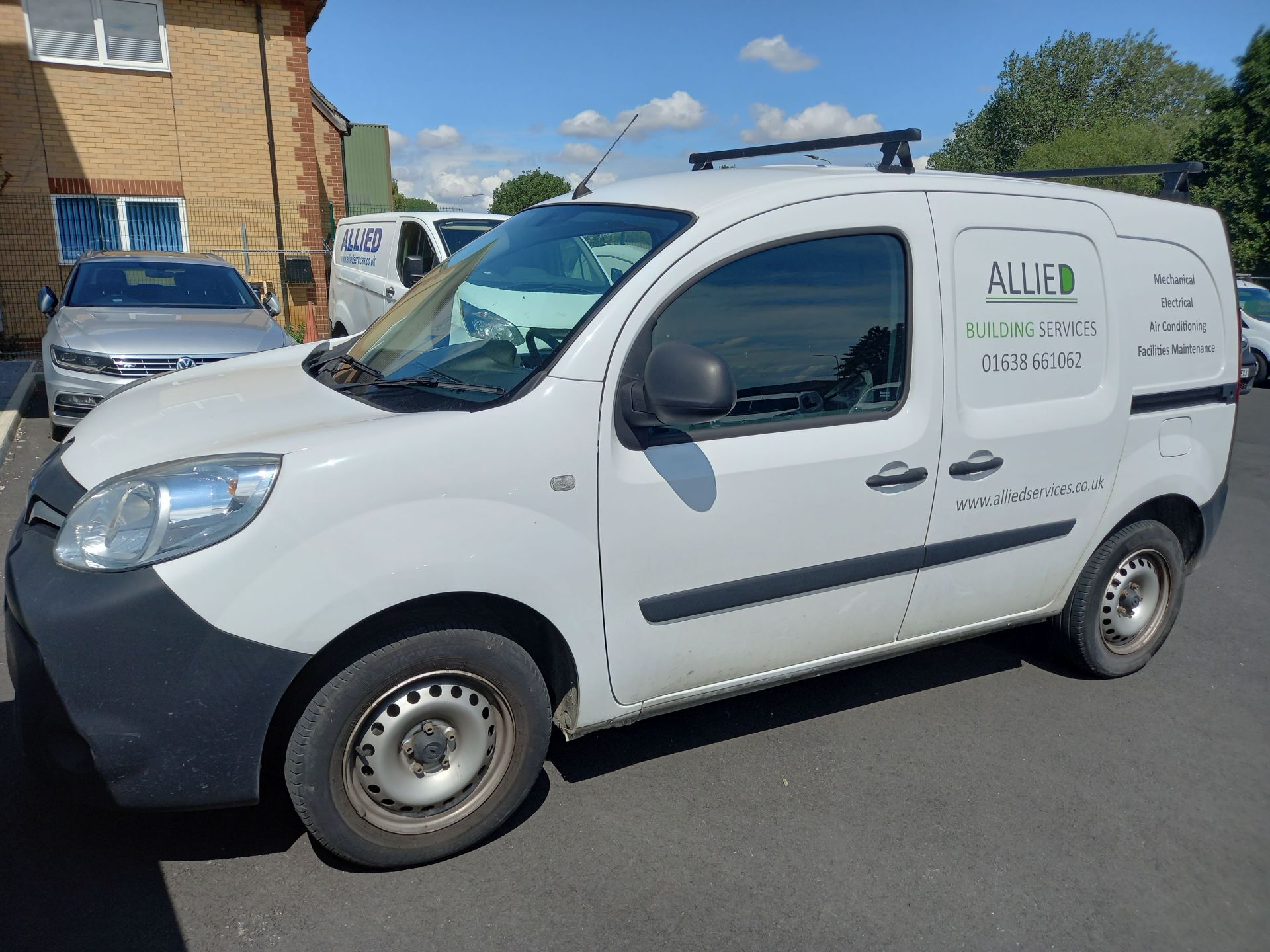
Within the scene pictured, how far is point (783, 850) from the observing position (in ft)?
9.69

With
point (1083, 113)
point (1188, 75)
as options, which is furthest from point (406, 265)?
point (1188, 75)

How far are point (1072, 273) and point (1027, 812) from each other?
77.8 inches

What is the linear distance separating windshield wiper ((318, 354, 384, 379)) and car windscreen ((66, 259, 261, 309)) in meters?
5.62

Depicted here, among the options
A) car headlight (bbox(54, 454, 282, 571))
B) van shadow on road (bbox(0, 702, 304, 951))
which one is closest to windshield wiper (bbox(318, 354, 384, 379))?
car headlight (bbox(54, 454, 282, 571))

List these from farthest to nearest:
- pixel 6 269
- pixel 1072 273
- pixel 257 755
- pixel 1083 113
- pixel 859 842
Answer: pixel 1083 113 < pixel 6 269 < pixel 1072 273 < pixel 859 842 < pixel 257 755

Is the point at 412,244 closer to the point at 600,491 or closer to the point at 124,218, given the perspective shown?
the point at 600,491

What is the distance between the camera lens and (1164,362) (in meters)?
3.88

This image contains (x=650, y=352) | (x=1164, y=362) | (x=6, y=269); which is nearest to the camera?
(x=650, y=352)

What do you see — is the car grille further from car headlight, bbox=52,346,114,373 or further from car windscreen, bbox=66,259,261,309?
car windscreen, bbox=66,259,261,309

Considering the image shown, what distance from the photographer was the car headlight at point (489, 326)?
302 centimetres

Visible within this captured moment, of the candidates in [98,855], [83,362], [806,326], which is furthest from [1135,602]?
[83,362]

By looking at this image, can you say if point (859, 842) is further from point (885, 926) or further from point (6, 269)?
point (6, 269)

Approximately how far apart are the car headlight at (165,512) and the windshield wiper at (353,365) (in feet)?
2.58

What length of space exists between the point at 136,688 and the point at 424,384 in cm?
116
